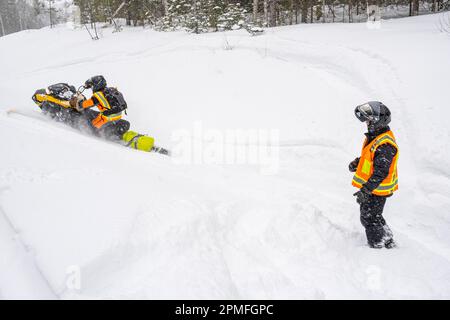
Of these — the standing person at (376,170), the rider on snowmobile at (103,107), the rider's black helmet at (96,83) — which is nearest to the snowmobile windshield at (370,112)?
the standing person at (376,170)

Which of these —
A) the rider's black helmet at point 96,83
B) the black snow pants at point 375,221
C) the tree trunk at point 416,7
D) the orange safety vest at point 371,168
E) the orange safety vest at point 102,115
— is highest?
the tree trunk at point 416,7

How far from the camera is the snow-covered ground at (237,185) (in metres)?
3.37

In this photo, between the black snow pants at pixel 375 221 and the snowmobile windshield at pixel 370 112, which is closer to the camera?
the snowmobile windshield at pixel 370 112

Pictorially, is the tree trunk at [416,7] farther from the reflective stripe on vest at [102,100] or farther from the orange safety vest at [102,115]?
the reflective stripe on vest at [102,100]

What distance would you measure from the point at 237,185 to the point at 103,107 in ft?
11.9

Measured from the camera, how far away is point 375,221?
4.32 m

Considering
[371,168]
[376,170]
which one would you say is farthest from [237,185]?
[376,170]

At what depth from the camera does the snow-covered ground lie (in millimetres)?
3365

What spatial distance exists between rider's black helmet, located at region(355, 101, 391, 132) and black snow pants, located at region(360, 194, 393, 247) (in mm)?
955

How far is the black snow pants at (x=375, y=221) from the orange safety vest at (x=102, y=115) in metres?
5.45

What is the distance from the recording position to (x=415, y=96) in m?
7.16

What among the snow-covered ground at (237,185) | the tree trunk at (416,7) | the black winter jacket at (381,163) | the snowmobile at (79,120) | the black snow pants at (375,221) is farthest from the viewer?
the tree trunk at (416,7)

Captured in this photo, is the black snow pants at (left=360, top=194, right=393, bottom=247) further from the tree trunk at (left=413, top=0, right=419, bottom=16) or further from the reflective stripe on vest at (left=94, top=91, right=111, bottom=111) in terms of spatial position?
the tree trunk at (left=413, top=0, right=419, bottom=16)

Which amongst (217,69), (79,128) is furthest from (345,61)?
(79,128)
